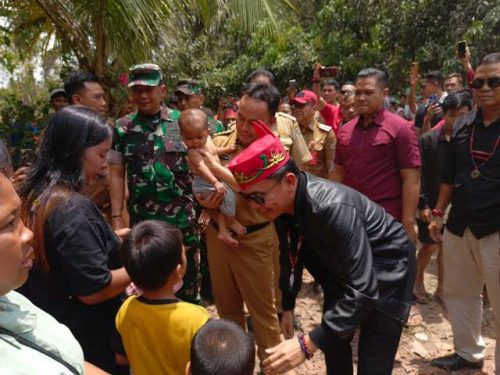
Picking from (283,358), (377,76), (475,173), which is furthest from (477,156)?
(283,358)

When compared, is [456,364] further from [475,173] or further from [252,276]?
[252,276]

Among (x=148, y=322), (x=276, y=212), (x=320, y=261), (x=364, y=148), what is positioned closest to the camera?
(x=148, y=322)

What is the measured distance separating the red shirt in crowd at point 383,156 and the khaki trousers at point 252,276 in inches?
35.4

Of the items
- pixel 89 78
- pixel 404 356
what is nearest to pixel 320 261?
pixel 404 356

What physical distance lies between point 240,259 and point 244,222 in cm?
25

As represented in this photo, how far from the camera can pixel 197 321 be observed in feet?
6.03

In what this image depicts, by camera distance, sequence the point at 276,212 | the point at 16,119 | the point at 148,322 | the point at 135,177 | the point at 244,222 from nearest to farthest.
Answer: the point at 148,322, the point at 276,212, the point at 244,222, the point at 135,177, the point at 16,119

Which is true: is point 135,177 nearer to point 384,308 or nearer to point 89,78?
point 89,78

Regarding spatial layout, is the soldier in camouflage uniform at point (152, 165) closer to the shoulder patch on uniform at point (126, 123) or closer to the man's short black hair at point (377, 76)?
the shoulder patch on uniform at point (126, 123)

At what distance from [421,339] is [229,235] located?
6.87 feet

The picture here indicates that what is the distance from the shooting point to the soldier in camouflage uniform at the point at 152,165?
313cm

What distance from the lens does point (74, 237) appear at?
1802mm

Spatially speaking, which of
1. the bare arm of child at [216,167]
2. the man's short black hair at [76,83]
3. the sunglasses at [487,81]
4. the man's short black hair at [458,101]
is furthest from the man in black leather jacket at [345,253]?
the man's short black hair at [458,101]

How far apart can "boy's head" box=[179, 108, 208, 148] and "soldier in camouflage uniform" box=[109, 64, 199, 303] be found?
0.20m
